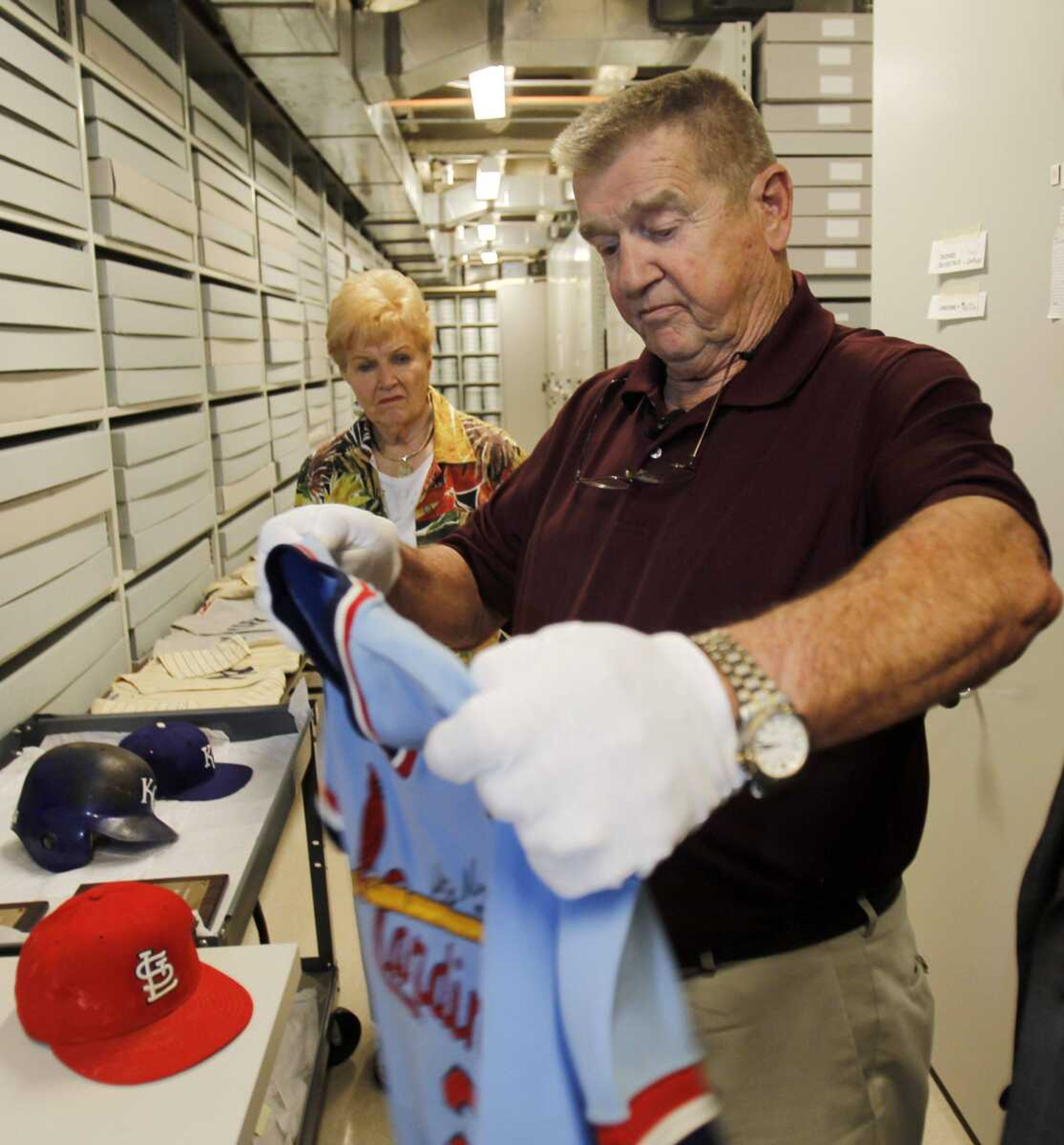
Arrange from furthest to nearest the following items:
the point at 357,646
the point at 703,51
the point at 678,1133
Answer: the point at 703,51 → the point at 357,646 → the point at 678,1133

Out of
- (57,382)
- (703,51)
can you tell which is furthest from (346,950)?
(703,51)

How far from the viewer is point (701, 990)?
104 centimetres

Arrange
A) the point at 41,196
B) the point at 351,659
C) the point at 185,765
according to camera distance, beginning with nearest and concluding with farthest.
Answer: the point at 351,659 → the point at 185,765 → the point at 41,196

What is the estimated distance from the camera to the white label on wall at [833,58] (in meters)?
2.79

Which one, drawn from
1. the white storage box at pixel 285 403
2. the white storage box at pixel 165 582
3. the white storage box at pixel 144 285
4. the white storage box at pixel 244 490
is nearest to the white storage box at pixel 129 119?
the white storage box at pixel 144 285

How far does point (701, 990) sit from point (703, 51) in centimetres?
319

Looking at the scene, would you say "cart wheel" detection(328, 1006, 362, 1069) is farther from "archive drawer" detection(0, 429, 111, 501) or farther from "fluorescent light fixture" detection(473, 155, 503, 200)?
"fluorescent light fixture" detection(473, 155, 503, 200)

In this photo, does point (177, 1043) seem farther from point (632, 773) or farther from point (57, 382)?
point (57, 382)

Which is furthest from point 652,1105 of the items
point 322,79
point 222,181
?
point 322,79

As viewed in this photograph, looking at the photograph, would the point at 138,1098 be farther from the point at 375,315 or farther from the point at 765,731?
the point at 375,315

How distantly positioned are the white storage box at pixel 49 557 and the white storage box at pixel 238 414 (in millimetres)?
1085

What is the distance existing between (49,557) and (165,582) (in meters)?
0.80

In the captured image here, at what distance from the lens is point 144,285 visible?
2.67m

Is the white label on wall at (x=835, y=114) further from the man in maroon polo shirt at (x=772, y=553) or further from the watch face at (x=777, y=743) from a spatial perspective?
the watch face at (x=777, y=743)
